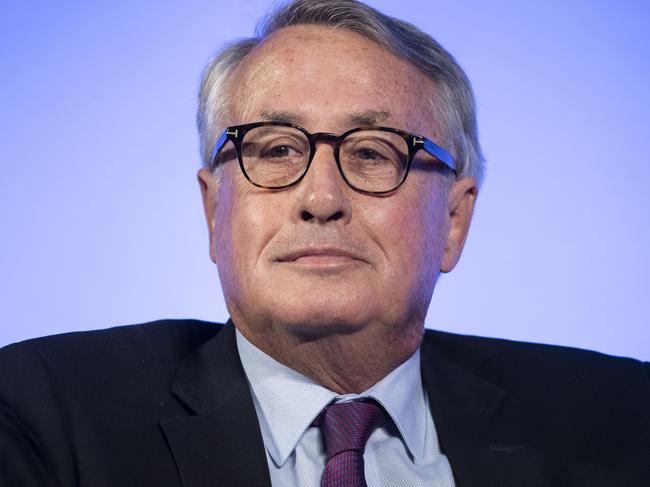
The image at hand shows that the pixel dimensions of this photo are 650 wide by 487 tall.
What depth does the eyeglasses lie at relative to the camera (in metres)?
2.18

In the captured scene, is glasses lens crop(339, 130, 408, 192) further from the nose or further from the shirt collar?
the shirt collar

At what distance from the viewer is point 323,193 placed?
6.81ft

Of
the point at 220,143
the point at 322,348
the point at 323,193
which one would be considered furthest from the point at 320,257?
the point at 220,143

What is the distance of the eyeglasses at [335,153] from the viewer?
218 cm

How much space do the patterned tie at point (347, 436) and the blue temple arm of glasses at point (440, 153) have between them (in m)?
0.72

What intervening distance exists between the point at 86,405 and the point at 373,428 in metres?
0.73

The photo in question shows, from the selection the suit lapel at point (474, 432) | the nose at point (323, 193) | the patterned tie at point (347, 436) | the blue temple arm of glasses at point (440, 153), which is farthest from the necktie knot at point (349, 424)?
the blue temple arm of glasses at point (440, 153)

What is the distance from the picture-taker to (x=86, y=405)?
196 centimetres

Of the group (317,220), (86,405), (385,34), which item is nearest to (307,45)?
(385,34)

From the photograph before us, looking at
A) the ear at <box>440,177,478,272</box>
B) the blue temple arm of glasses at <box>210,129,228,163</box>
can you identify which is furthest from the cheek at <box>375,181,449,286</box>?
the blue temple arm of glasses at <box>210,129,228,163</box>

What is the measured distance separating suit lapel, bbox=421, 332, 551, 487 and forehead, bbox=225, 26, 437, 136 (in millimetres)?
735

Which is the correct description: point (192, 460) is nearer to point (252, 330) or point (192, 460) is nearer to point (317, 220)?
point (252, 330)

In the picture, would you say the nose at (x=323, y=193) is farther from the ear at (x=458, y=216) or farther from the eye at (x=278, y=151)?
the ear at (x=458, y=216)

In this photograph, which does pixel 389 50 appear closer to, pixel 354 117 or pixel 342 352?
pixel 354 117
